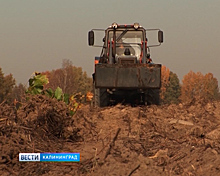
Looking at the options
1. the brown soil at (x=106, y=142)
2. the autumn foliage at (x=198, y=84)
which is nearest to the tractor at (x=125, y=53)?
the brown soil at (x=106, y=142)

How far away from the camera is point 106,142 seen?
26.0ft

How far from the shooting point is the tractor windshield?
1437 centimetres

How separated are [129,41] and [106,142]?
708 cm

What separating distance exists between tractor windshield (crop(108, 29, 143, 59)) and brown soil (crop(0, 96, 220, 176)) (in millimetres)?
4189

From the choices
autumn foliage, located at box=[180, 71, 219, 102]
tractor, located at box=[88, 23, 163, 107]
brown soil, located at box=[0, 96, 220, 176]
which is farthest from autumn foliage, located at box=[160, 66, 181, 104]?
brown soil, located at box=[0, 96, 220, 176]

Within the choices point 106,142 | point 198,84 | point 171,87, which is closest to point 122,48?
point 106,142

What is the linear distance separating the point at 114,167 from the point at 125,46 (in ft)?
27.8

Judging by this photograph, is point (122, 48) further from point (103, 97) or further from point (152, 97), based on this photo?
point (152, 97)

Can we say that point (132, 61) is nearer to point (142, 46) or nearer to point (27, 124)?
point (142, 46)

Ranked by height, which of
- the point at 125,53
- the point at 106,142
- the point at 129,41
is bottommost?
the point at 106,142

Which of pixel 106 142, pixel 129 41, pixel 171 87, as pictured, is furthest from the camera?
pixel 171 87

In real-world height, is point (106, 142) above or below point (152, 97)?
below

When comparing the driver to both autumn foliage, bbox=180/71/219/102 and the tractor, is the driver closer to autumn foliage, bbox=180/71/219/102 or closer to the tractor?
the tractor

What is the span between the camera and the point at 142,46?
1435 centimetres
